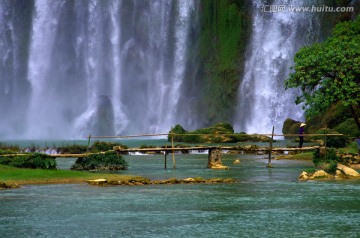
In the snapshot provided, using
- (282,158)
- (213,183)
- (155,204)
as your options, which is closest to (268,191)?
(213,183)

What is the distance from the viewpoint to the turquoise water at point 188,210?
616 inches

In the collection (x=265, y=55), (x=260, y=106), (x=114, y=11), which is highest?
(x=114, y=11)

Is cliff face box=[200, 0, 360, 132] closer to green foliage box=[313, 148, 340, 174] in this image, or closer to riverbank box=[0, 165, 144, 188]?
green foliage box=[313, 148, 340, 174]

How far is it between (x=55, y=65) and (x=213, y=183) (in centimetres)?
6362

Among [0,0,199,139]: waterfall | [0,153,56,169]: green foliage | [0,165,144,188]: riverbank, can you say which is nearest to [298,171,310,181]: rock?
[0,165,144,188]: riverbank

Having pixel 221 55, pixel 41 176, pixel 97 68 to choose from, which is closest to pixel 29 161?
pixel 41 176

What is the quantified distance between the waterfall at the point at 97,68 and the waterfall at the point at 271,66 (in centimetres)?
933

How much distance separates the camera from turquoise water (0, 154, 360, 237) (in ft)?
51.3

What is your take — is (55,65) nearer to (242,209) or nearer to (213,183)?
(213,183)

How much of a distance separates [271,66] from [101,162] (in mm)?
43981

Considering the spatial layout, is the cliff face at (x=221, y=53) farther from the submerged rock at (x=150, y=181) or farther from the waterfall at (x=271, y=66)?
the submerged rock at (x=150, y=181)

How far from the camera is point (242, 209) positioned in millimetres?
18656

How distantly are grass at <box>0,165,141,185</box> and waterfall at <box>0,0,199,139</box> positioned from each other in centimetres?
5263
